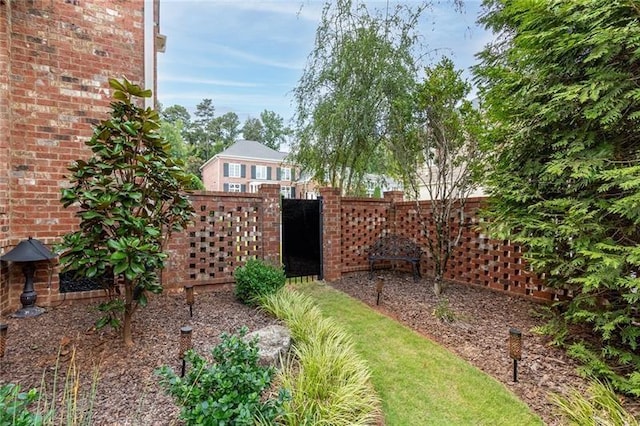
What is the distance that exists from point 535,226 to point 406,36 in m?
5.27

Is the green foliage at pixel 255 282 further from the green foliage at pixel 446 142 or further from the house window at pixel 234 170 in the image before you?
the house window at pixel 234 170

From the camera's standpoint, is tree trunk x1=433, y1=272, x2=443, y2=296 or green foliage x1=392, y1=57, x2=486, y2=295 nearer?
green foliage x1=392, y1=57, x2=486, y2=295

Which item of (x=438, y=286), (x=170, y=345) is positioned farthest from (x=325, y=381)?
(x=438, y=286)

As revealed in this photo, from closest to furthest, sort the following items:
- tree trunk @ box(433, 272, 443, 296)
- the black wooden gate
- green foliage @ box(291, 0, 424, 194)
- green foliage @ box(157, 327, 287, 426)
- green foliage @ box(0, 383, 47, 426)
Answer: green foliage @ box(0, 383, 47, 426)
green foliage @ box(157, 327, 287, 426)
tree trunk @ box(433, 272, 443, 296)
the black wooden gate
green foliage @ box(291, 0, 424, 194)

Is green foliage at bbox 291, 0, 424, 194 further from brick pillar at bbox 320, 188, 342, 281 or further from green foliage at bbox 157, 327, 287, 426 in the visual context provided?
green foliage at bbox 157, 327, 287, 426

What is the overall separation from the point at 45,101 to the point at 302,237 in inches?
167

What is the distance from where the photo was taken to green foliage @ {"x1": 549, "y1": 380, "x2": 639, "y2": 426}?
215 cm

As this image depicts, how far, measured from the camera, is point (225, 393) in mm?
1845

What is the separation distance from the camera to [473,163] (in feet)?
15.9

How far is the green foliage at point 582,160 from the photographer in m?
2.71

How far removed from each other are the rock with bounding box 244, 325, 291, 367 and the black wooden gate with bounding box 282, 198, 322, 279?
2.86m

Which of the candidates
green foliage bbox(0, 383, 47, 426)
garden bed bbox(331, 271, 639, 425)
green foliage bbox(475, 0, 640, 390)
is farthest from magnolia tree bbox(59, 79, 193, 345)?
green foliage bbox(475, 0, 640, 390)

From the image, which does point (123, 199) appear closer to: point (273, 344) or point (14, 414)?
point (14, 414)

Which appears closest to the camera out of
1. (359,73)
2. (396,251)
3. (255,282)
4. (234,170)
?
(255,282)
